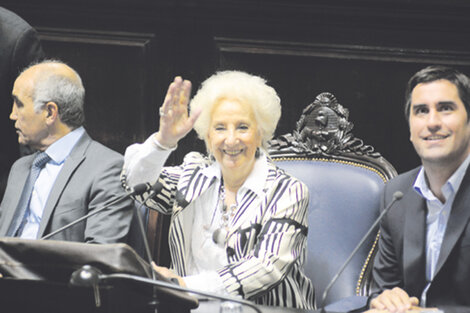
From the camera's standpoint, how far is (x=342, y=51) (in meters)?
3.12

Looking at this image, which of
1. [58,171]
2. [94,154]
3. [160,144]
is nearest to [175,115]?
[160,144]

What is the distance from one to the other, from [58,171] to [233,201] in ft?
2.09

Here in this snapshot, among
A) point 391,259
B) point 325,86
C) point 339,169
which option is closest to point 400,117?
point 325,86

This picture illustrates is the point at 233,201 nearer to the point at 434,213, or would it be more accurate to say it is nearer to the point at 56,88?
the point at 434,213

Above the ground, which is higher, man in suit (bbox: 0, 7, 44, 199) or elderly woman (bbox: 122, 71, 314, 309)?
man in suit (bbox: 0, 7, 44, 199)

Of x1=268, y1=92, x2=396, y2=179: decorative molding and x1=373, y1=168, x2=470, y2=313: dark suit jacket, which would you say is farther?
x1=268, y1=92, x2=396, y2=179: decorative molding

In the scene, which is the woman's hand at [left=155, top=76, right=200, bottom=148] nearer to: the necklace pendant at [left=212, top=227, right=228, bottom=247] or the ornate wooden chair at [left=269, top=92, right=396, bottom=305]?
the necklace pendant at [left=212, top=227, right=228, bottom=247]

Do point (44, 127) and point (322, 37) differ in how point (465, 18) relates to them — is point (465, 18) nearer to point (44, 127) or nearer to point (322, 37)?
point (322, 37)

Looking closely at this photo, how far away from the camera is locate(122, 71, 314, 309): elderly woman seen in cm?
219

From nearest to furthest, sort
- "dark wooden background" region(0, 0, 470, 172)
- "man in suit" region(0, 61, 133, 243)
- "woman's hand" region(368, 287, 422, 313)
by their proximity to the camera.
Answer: "woman's hand" region(368, 287, 422, 313)
"man in suit" region(0, 61, 133, 243)
"dark wooden background" region(0, 0, 470, 172)

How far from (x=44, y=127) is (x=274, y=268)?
1.01 meters

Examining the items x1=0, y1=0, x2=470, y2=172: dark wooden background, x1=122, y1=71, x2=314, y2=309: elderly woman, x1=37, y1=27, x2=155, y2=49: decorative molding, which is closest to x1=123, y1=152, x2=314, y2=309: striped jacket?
x1=122, y1=71, x2=314, y2=309: elderly woman

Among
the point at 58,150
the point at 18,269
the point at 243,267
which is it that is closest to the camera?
the point at 18,269

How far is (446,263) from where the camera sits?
203 centimetres
